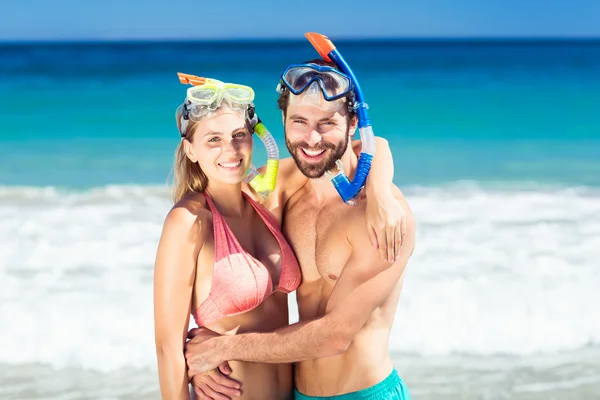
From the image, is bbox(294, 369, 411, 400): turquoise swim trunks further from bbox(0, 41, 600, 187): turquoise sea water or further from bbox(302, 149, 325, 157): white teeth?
bbox(0, 41, 600, 187): turquoise sea water

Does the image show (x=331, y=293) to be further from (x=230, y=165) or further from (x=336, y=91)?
(x=336, y=91)

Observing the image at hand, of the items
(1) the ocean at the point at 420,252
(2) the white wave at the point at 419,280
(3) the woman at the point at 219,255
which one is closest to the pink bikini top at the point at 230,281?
(3) the woman at the point at 219,255

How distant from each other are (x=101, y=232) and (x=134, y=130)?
906cm

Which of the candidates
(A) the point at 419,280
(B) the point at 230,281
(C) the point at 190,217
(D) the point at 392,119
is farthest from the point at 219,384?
(D) the point at 392,119

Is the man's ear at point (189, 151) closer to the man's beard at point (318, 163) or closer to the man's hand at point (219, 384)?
the man's beard at point (318, 163)

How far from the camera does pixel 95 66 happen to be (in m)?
35.2

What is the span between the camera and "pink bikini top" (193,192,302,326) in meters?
3.21

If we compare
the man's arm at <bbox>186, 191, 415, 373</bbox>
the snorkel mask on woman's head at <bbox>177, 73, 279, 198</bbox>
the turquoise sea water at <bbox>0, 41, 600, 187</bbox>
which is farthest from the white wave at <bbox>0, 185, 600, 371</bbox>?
the snorkel mask on woman's head at <bbox>177, 73, 279, 198</bbox>

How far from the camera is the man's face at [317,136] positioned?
3234mm

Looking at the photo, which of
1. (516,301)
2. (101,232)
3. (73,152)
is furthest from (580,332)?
(73,152)

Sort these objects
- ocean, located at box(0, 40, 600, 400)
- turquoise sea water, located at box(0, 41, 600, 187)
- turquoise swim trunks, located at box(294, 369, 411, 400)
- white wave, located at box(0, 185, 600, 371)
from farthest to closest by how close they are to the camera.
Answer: turquoise sea water, located at box(0, 41, 600, 187), white wave, located at box(0, 185, 600, 371), ocean, located at box(0, 40, 600, 400), turquoise swim trunks, located at box(294, 369, 411, 400)

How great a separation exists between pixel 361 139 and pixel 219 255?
0.74 meters

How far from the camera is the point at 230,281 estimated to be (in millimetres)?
3211

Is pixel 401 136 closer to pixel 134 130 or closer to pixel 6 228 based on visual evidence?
pixel 134 130
